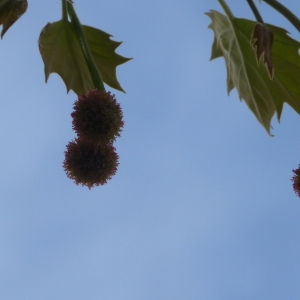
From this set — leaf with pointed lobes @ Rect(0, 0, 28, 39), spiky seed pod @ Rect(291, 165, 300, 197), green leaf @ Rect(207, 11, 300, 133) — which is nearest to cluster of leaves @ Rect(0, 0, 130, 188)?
leaf with pointed lobes @ Rect(0, 0, 28, 39)

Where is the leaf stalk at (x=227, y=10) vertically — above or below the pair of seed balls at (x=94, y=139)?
above

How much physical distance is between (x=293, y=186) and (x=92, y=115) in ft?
2.65

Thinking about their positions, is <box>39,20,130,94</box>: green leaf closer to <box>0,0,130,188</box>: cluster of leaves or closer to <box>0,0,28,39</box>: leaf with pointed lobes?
<box>0,0,130,188</box>: cluster of leaves

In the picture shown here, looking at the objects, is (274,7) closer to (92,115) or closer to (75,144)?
(92,115)

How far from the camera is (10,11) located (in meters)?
1.93

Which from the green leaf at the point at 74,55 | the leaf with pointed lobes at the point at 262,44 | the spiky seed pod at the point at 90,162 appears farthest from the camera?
the green leaf at the point at 74,55

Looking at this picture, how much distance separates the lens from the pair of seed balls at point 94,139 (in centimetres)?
203

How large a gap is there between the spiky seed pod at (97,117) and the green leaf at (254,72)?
0.58m

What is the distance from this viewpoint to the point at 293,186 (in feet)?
6.75

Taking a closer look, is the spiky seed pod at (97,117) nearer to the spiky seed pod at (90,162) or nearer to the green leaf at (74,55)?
the spiky seed pod at (90,162)

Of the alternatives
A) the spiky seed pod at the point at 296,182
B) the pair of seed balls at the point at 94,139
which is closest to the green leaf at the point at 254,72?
the spiky seed pod at the point at 296,182

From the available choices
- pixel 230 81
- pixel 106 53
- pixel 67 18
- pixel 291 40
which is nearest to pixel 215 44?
pixel 230 81

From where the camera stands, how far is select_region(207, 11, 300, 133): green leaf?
2311 mm

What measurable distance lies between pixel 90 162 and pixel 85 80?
41 centimetres
